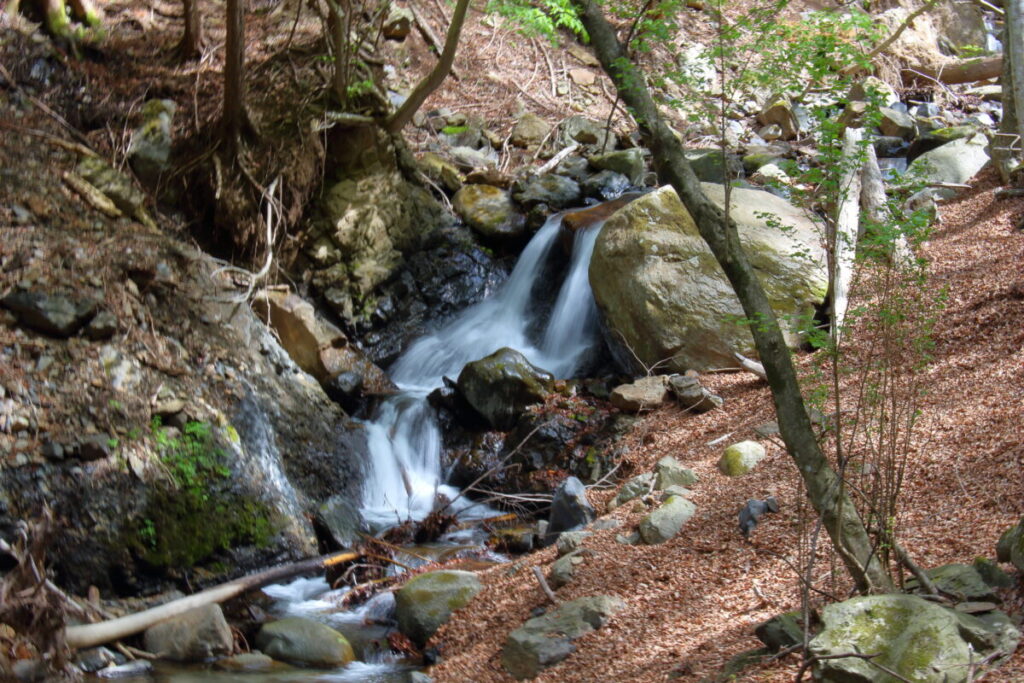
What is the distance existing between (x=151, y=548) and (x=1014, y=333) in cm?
640

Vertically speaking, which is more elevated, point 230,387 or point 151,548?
point 230,387

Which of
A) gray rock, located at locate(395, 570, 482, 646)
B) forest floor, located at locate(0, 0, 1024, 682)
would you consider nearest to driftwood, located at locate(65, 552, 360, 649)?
gray rock, located at locate(395, 570, 482, 646)

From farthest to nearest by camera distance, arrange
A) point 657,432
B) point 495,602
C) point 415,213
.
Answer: point 415,213 → point 657,432 → point 495,602

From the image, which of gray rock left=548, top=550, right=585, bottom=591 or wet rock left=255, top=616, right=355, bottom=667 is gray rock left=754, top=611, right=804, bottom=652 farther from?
wet rock left=255, top=616, right=355, bottom=667

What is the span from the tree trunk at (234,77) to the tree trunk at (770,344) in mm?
5720

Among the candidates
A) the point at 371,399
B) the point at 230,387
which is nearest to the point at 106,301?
the point at 230,387

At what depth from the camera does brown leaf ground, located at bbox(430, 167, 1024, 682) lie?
3.85 meters

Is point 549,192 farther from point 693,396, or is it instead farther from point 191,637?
point 191,637

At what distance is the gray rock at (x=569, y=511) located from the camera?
6078mm

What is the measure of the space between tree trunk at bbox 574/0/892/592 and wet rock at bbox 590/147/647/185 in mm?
8759

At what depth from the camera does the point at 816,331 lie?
11.7 feet

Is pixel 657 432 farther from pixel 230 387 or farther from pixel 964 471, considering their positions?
pixel 230 387

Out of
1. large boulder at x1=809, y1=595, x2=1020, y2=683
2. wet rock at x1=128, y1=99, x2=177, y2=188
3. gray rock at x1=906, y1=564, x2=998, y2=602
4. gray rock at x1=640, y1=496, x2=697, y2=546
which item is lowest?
gray rock at x1=640, y1=496, x2=697, y2=546

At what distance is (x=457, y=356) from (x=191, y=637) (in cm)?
528
